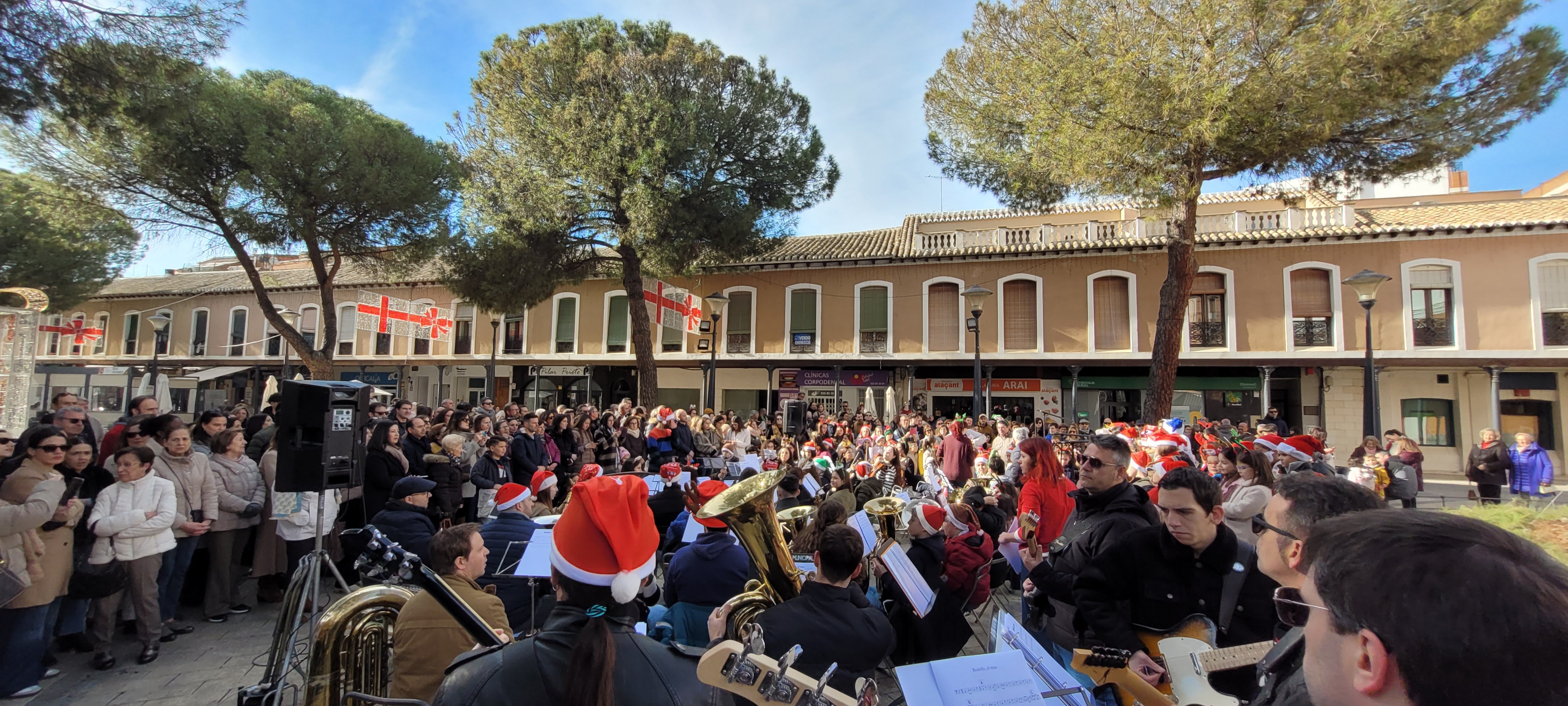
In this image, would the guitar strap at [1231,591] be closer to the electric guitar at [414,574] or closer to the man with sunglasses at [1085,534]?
the man with sunglasses at [1085,534]

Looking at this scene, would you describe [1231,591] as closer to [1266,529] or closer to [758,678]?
[1266,529]

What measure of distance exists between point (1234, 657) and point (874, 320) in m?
19.4

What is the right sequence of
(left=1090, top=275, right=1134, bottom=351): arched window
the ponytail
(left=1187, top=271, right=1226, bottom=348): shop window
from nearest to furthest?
the ponytail → (left=1187, top=271, right=1226, bottom=348): shop window → (left=1090, top=275, right=1134, bottom=351): arched window

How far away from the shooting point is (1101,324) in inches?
774

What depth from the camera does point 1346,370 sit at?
59.9ft

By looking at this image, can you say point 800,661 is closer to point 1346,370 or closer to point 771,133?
point 771,133

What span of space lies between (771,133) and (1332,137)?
1213 centimetres

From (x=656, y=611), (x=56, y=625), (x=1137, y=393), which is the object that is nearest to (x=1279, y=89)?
(x=1137, y=393)

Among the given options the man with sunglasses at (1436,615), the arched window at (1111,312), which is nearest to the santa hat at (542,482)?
the man with sunglasses at (1436,615)

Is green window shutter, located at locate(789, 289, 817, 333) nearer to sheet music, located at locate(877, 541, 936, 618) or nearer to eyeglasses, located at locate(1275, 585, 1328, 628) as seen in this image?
sheet music, located at locate(877, 541, 936, 618)

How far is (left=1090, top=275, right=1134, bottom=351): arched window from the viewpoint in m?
19.5

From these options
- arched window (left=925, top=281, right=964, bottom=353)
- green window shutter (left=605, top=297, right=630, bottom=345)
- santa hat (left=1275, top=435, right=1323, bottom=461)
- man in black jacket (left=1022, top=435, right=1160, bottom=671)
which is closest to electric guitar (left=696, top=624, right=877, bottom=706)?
man in black jacket (left=1022, top=435, right=1160, bottom=671)

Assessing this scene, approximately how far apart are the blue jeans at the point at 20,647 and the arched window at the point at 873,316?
62.2 ft

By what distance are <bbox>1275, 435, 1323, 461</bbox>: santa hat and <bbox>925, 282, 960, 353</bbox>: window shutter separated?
13.0 meters
